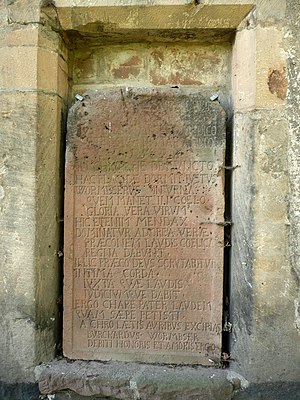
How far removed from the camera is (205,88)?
2357mm

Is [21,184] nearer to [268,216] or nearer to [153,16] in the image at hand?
[153,16]

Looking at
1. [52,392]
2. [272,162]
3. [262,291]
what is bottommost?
[52,392]

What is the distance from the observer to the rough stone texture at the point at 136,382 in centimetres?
208

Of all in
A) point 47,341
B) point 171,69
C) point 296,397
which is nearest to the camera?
point 296,397

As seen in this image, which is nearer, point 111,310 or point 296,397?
point 296,397

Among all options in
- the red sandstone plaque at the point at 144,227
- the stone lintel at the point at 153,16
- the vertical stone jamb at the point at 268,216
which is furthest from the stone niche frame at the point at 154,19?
the red sandstone plaque at the point at 144,227

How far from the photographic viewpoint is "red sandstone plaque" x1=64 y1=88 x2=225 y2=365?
2.22 m

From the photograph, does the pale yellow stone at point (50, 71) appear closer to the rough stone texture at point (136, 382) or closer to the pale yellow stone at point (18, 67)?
the pale yellow stone at point (18, 67)

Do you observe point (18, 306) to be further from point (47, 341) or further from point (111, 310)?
point (111, 310)

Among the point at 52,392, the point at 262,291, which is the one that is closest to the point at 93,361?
the point at 52,392

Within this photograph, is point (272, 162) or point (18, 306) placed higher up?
point (272, 162)

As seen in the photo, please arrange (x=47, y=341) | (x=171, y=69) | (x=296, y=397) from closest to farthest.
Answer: (x=296, y=397) → (x=47, y=341) → (x=171, y=69)

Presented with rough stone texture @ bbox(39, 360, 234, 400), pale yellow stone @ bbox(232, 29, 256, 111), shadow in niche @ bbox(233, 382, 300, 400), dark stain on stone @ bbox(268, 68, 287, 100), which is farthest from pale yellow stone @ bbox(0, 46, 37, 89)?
shadow in niche @ bbox(233, 382, 300, 400)

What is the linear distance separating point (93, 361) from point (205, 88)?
155 centimetres
